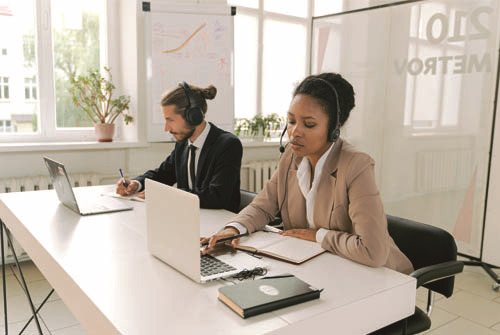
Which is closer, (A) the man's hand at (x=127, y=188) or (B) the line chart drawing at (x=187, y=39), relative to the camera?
(A) the man's hand at (x=127, y=188)

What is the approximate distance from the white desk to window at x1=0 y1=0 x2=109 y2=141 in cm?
207

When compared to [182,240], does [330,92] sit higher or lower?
higher

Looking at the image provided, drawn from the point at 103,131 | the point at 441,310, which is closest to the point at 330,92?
the point at 441,310

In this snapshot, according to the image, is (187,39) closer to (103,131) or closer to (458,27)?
(103,131)

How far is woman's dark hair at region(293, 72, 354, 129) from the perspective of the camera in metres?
1.57

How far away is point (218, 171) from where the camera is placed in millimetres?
2289

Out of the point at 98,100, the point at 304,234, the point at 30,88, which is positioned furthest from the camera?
the point at 98,100

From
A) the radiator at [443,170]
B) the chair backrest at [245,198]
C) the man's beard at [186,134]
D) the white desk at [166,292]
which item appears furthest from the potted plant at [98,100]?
the radiator at [443,170]

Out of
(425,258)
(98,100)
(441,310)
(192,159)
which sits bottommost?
(441,310)

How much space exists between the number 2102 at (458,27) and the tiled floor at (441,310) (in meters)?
Answer: 1.71

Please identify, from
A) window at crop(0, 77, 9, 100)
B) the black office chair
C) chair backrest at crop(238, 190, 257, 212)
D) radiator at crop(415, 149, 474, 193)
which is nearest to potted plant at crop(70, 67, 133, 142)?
window at crop(0, 77, 9, 100)

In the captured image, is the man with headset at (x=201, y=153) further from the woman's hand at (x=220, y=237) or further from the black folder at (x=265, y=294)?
the black folder at (x=265, y=294)

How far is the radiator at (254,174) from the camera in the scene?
4211 mm

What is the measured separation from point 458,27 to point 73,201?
2.76 metres
